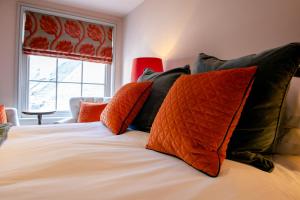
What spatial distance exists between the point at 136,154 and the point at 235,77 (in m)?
0.44

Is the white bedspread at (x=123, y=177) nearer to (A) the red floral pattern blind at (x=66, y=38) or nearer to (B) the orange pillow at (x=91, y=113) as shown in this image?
(B) the orange pillow at (x=91, y=113)

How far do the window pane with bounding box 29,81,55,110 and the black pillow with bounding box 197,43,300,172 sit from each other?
9.36 ft

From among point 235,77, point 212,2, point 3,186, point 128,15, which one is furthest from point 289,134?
point 128,15

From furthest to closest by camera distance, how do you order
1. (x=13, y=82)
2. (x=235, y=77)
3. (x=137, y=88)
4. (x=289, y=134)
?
1. (x=13, y=82)
2. (x=137, y=88)
3. (x=289, y=134)
4. (x=235, y=77)

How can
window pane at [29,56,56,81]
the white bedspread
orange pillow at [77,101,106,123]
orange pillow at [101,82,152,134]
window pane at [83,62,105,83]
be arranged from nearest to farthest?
the white bedspread < orange pillow at [101,82,152,134] < orange pillow at [77,101,106,123] < window pane at [29,56,56,81] < window pane at [83,62,105,83]

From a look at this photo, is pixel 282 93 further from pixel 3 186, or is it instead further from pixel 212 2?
pixel 212 2

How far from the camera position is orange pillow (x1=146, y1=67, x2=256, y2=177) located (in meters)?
0.64

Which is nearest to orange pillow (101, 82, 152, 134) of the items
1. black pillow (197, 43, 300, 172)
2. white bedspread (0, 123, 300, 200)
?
white bedspread (0, 123, 300, 200)

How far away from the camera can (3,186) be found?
0.51 meters

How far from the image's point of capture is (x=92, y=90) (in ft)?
10.8

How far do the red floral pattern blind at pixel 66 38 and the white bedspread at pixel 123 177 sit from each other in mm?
2361

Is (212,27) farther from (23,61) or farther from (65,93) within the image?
(23,61)

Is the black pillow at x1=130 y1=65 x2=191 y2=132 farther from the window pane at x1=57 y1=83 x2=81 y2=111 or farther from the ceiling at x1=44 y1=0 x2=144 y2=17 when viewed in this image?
the window pane at x1=57 y1=83 x2=81 y2=111

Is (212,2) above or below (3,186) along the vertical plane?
above
